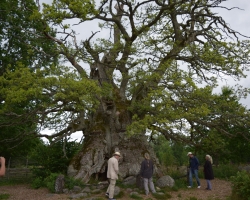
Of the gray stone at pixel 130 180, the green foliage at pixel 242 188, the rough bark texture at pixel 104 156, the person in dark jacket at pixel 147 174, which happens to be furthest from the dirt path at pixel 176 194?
the rough bark texture at pixel 104 156

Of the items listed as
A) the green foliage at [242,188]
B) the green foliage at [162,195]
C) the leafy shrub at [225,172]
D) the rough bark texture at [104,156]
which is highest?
the rough bark texture at [104,156]

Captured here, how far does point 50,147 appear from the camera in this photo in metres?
14.6

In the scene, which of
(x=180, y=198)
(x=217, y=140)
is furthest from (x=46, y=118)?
(x=217, y=140)

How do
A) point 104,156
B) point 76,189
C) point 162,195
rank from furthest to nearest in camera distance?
point 104,156, point 76,189, point 162,195

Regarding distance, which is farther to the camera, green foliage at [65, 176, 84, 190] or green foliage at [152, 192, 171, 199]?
green foliage at [65, 176, 84, 190]

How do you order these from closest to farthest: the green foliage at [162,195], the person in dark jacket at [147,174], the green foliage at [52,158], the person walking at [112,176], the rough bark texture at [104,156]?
the person walking at [112,176] < the green foliage at [162,195] < the person in dark jacket at [147,174] < the rough bark texture at [104,156] < the green foliage at [52,158]

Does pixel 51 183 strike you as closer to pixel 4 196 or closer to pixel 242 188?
pixel 4 196

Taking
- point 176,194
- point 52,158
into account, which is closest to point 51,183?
point 52,158

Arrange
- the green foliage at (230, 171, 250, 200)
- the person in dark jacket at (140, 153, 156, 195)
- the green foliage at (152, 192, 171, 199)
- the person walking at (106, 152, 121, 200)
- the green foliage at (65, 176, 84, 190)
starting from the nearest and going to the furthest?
the green foliage at (230, 171, 250, 200), the person walking at (106, 152, 121, 200), the green foliage at (152, 192, 171, 199), the person in dark jacket at (140, 153, 156, 195), the green foliage at (65, 176, 84, 190)

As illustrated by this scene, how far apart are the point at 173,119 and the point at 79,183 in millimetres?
4610

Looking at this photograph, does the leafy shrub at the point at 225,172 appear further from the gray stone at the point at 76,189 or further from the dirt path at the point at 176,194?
the gray stone at the point at 76,189

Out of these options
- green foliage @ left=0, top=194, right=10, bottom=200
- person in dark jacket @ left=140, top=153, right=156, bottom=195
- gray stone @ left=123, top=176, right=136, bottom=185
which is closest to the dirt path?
green foliage @ left=0, top=194, right=10, bottom=200

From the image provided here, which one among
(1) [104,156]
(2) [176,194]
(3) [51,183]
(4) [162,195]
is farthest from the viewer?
(1) [104,156]

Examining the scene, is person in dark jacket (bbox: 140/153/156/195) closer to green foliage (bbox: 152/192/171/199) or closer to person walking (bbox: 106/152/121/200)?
green foliage (bbox: 152/192/171/199)
